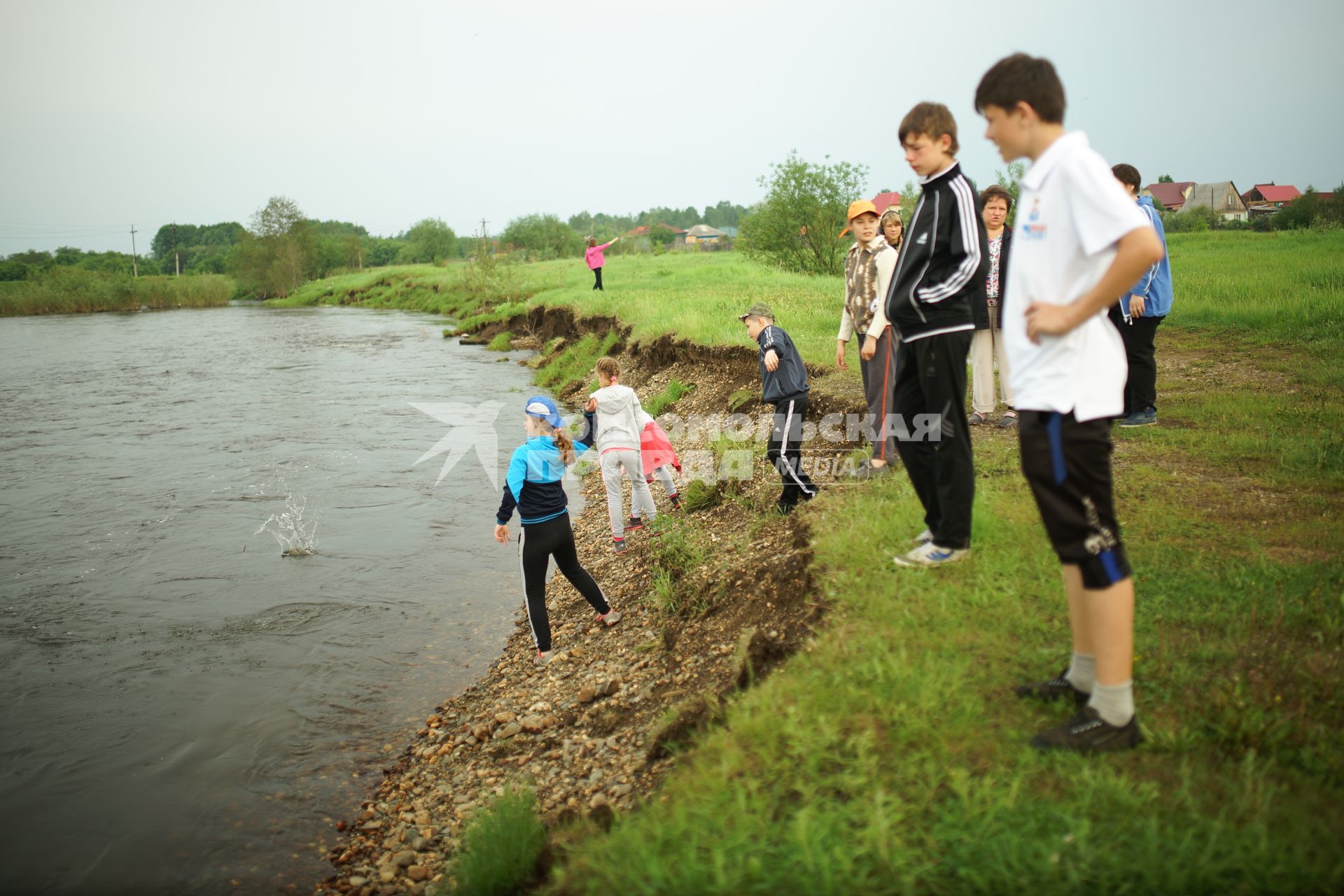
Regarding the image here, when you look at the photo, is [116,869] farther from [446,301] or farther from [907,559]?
[446,301]

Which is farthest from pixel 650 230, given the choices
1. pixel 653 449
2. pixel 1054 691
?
pixel 1054 691

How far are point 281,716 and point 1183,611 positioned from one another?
6231mm

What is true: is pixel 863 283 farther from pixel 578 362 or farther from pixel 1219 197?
pixel 1219 197

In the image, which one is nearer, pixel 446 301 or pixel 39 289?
pixel 446 301

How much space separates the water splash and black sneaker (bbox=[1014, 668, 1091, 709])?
8.92 meters

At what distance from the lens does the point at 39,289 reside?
204ft

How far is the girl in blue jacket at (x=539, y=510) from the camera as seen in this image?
6.43 m

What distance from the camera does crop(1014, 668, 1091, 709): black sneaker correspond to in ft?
10.9

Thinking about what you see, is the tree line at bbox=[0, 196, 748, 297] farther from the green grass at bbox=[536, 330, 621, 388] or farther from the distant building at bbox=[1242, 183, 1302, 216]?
the distant building at bbox=[1242, 183, 1302, 216]

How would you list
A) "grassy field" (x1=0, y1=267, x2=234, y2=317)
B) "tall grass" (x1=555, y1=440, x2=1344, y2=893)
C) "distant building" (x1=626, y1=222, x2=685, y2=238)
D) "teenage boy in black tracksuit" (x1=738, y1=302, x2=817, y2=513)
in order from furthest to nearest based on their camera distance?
"distant building" (x1=626, y1=222, x2=685, y2=238) < "grassy field" (x1=0, y1=267, x2=234, y2=317) < "teenage boy in black tracksuit" (x1=738, y1=302, x2=817, y2=513) < "tall grass" (x1=555, y1=440, x2=1344, y2=893)

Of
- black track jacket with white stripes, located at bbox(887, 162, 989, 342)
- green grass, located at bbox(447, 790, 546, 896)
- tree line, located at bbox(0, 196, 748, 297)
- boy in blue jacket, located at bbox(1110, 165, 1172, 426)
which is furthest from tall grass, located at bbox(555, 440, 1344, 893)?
tree line, located at bbox(0, 196, 748, 297)

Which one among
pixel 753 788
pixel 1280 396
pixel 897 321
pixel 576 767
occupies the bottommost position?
pixel 576 767

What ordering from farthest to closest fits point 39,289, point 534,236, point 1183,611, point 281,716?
1. point 534,236
2. point 39,289
3. point 281,716
4. point 1183,611

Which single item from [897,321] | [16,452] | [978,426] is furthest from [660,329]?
[16,452]
